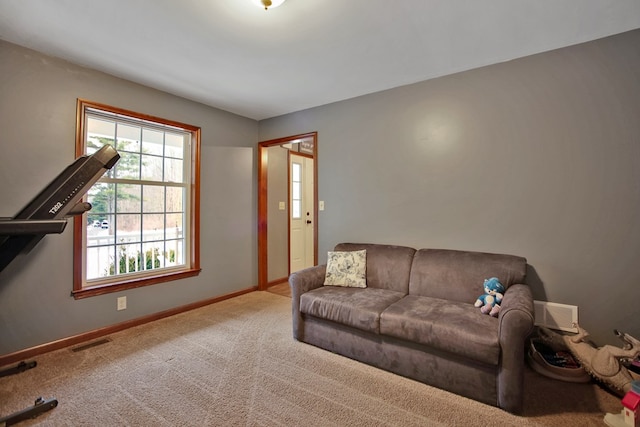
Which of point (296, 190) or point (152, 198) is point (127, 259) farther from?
point (296, 190)

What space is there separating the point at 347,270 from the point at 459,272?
1.01 m

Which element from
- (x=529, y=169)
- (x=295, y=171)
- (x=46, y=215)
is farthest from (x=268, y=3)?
(x=295, y=171)

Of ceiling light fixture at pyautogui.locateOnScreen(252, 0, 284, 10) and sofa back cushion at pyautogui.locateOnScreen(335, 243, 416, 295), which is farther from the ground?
ceiling light fixture at pyautogui.locateOnScreen(252, 0, 284, 10)

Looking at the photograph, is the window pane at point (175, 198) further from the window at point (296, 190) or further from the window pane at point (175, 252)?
the window at point (296, 190)

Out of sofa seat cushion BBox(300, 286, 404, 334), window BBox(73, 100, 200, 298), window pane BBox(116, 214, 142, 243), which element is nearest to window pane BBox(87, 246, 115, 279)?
window BBox(73, 100, 200, 298)

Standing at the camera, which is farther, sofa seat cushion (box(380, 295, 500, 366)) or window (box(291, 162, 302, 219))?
window (box(291, 162, 302, 219))

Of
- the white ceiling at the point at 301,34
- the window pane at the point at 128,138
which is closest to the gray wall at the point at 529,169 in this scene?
the white ceiling at the point at 301,34

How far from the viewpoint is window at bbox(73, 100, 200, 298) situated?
2.74 m

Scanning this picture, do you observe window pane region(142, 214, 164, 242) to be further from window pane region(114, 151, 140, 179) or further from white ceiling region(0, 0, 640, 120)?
white ceiling region(0, 0, 640, 120)

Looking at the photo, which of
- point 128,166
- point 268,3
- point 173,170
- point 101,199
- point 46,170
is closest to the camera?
point 268,3

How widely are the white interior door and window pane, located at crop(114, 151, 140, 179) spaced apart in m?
2.23

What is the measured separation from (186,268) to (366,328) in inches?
Answer: 93.3

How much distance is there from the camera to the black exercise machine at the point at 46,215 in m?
1.65

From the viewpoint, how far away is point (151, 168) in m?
3.21
